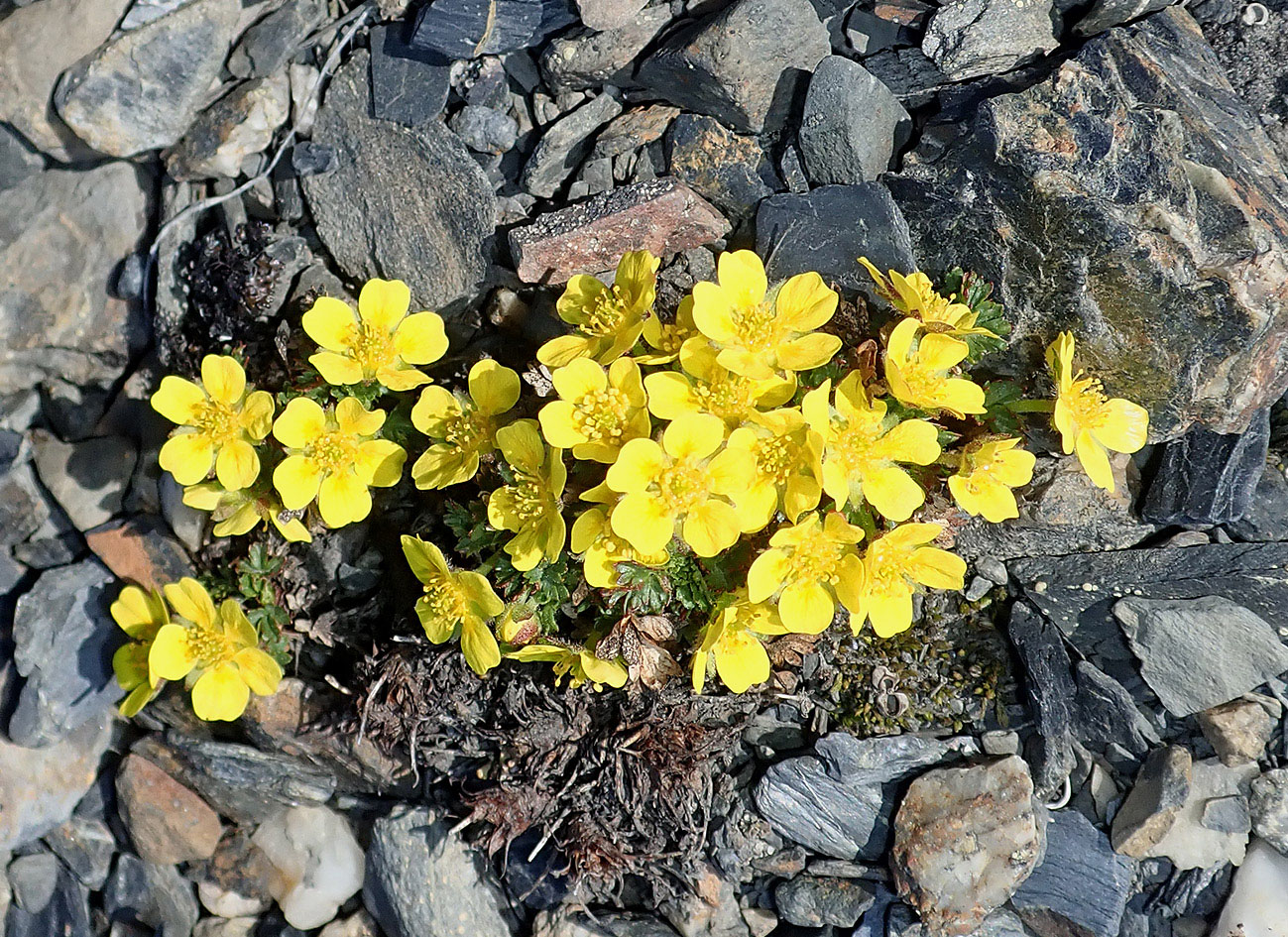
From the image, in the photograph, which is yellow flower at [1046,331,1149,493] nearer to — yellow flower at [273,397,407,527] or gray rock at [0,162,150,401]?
yellow flower at [273,397,407,527]

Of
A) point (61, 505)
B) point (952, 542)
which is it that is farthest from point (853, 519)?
point (61, 505)

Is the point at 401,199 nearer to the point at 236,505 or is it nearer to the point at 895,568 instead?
the point at 236,505

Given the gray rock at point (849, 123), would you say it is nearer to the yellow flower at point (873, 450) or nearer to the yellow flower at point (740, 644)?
the yellow flower at point (873, 450)

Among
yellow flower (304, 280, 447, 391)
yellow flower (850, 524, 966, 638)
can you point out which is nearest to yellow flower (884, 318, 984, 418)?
yellow flower (850, 524, 966, 638)

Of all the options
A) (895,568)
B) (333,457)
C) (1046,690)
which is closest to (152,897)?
(333,457)

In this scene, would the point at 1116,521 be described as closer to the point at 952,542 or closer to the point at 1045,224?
the point at 952,542

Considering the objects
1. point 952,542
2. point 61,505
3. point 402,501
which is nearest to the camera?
point 952,542
